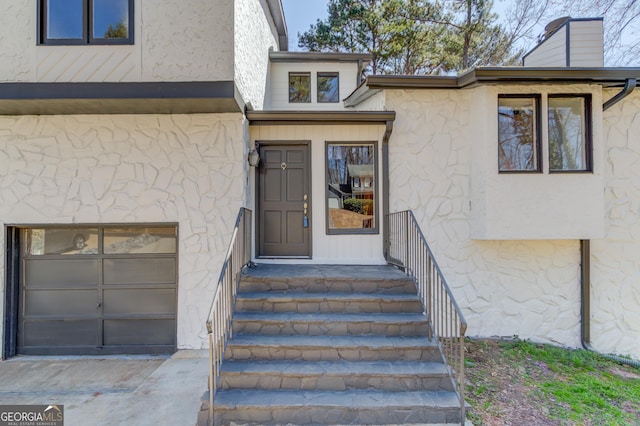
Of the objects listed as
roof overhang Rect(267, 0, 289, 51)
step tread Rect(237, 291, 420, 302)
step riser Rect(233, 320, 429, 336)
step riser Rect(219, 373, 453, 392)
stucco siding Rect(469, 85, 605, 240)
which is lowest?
step riser Rect(219, 373, 453, 392)

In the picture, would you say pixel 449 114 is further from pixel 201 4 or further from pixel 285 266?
pixel 201 4

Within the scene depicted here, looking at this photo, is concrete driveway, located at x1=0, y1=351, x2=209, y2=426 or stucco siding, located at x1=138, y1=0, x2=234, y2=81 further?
stucco siding, located at x1=138, y1=0, x2=234, y2=81

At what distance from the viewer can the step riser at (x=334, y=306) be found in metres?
4.34

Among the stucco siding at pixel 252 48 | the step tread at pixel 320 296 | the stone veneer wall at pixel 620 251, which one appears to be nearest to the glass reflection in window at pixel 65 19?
the stucco siding at pixel 252 48

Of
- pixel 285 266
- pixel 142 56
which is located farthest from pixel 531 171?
pixel 142 56

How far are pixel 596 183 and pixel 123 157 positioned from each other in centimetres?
742

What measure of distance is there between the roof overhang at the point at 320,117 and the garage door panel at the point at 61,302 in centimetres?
390

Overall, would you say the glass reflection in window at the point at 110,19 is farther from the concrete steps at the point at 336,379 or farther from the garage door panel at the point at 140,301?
the concrete steps at the point at 336,379

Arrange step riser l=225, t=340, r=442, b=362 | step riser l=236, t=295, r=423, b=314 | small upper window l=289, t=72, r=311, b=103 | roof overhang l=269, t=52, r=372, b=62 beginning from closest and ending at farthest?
step riser l=225, t=340, r=442, b=362 → step riser l=236, t=295, r=423, b=314 → roof overhang l=269, t=52, r=372, b=62 → small upper window l=289, t=72, r=311, b=103

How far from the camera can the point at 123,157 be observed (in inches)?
205

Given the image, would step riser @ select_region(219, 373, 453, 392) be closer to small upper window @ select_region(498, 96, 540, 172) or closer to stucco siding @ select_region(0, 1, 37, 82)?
small upper window @ select_region(498, 96, 540, 172)

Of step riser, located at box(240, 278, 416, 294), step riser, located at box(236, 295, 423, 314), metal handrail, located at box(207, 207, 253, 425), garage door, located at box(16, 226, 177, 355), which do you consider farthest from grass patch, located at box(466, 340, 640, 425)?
garage door, located at box(16, 226, 177, 355)

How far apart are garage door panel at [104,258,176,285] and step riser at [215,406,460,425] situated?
2.77m

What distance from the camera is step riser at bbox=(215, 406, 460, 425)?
3.25 metres
